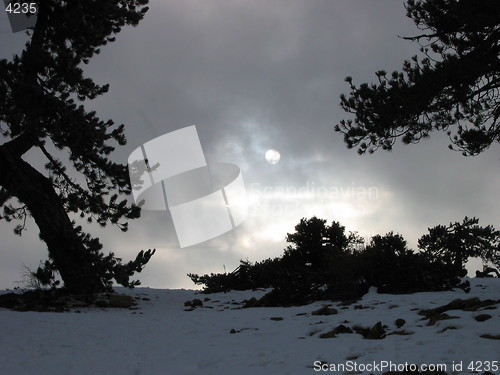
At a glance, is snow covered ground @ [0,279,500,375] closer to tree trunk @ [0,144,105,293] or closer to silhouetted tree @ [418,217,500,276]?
tree trunk @ [0,144,105,293]

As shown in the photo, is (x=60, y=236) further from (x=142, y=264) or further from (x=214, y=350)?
(x=214, y=350)

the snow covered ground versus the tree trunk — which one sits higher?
the tree trunk

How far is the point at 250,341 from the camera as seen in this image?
6238 mm

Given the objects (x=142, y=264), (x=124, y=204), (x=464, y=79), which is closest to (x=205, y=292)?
(x=142, y=264)

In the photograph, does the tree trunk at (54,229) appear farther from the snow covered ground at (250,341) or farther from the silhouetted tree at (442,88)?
the silhouetted tree at (442,88)

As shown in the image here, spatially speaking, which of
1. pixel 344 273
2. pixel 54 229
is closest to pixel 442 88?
pixel 344 273

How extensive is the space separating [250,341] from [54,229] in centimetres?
824

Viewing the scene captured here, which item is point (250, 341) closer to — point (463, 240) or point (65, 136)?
point (65, 136)

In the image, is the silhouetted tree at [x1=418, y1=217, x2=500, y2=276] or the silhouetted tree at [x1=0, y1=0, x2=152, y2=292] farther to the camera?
the silhouetted tree at [x1=418, y1=217, x2=500, y2=276]

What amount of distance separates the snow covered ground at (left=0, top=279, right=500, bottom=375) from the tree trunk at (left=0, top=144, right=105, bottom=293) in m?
2.37

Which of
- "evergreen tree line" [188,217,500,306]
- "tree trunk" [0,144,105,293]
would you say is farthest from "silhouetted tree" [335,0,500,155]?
"tree trunk" [0,144,105,293]

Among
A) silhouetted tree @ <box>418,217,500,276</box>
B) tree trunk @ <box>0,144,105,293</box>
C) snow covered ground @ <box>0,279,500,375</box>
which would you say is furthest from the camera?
silhouetted tree @ <box>418,217,500,276</box>

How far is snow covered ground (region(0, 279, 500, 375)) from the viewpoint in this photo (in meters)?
4.62

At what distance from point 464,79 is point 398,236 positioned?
16.5 feet
